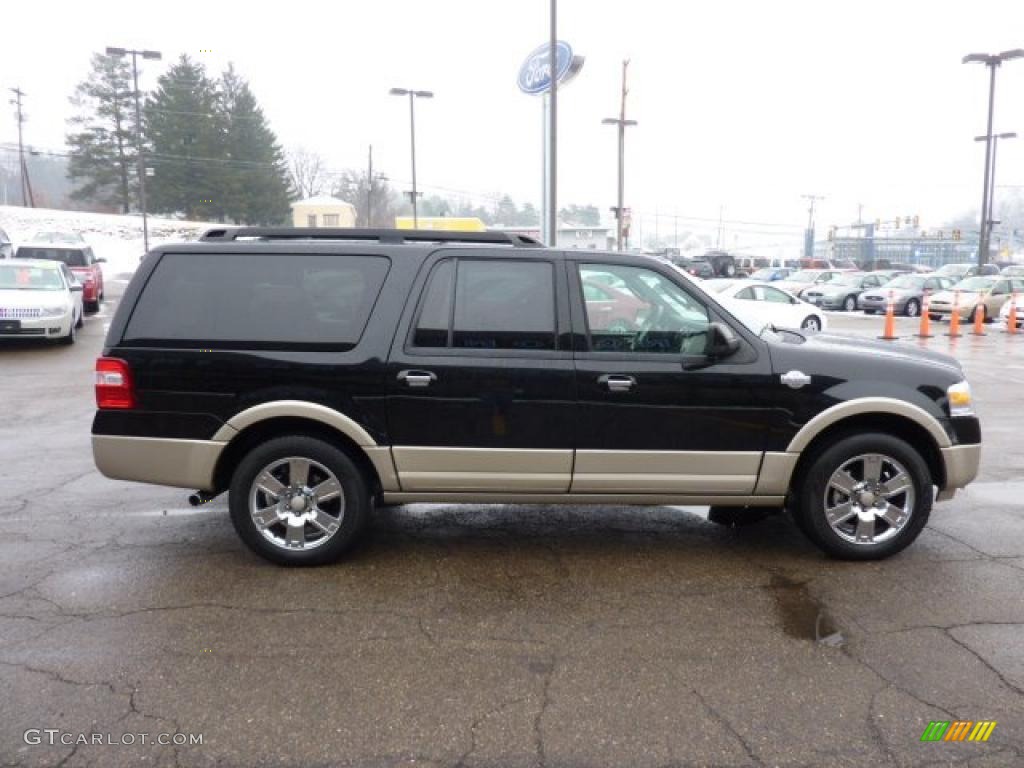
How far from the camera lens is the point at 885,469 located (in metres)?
4.73

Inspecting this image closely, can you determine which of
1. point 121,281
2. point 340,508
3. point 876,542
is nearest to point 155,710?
point 340,508

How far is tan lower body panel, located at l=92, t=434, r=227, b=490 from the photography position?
4.57 m

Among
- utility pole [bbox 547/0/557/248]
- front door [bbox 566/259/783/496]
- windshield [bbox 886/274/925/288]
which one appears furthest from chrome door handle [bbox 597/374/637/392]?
windshield [bbox 886/274/925/288]

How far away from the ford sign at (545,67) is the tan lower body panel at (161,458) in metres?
14.6

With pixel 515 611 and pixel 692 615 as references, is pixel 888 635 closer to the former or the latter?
pixel 692 615

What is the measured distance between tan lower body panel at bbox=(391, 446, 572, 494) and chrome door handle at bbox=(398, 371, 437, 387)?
37 cm

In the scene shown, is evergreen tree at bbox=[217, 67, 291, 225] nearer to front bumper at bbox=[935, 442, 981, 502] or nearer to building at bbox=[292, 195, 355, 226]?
building at bbox=[292, 195, 355, 226]

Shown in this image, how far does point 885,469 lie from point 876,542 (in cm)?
42

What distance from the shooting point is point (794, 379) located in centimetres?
457

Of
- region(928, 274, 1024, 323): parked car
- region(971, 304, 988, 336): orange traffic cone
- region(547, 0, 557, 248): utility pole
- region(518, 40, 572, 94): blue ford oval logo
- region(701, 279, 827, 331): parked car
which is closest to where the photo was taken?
region(547, 0, 557, 248): utility pole

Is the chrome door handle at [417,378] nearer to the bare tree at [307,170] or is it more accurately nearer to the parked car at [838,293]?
the parked car at [838,293]

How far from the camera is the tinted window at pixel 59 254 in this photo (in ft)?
72.9

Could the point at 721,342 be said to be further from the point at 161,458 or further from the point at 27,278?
the point at 27,278

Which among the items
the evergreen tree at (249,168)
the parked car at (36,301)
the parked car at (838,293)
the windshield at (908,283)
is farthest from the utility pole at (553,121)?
the evergreen tree at (249,168)
